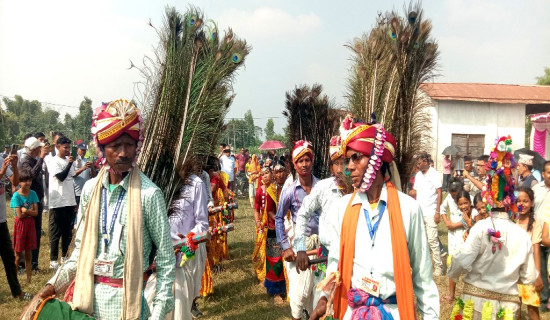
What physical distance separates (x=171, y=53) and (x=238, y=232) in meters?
8.71

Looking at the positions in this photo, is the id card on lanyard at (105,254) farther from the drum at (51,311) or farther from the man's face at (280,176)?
the man's face at (280,176)

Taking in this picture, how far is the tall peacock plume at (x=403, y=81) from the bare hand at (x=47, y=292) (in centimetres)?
324

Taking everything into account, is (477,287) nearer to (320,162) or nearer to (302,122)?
(320,162)

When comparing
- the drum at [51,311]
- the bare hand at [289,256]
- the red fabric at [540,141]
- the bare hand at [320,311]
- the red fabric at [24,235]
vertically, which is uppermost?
the red fabric at [540,141]

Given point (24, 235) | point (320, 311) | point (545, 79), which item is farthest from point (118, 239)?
point (545, 79)

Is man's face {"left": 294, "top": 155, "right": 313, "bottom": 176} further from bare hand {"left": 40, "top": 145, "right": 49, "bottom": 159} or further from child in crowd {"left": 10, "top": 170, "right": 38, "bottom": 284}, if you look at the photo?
bare hand {"left": 40, "top": 145, "right": 49, "bottom": 159}

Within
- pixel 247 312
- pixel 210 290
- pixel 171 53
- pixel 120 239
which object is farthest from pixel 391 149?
pixel 210 290

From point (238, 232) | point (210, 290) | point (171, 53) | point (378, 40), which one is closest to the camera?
point (171, 53)

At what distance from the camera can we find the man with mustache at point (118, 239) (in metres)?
2.71

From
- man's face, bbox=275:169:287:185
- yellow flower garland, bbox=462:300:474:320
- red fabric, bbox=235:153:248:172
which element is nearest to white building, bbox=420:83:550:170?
red fabric, bbox=235:153:248:172

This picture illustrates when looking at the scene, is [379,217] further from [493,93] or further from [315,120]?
[493,93]

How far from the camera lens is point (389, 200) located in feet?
9.29

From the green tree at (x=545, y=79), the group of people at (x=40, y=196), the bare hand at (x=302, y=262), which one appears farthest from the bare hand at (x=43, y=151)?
the green tree at (x=545, y=79)

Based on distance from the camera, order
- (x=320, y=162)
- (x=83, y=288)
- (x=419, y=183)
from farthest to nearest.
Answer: (x=419, y=183) < (x=320, y=162) < (x=83, y=288)
